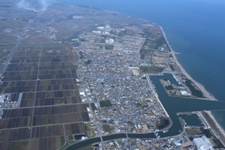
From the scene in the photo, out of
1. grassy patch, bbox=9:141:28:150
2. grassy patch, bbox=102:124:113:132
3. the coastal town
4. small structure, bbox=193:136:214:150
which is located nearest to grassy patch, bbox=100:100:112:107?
the coastal town

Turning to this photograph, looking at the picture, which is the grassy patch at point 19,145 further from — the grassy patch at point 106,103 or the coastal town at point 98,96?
the grassy patch at point 106,103

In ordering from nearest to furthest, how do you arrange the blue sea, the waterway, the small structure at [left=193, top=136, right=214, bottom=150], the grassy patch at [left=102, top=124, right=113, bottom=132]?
the small structure at [left=193, top=136, right=214, bottom=150]
the grassy patch at [left=102, top=124, right=113, bottom=132]
the waterway
the blue sea

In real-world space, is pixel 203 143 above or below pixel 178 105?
above

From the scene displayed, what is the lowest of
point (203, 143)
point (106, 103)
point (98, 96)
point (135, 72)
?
point (98, 96)

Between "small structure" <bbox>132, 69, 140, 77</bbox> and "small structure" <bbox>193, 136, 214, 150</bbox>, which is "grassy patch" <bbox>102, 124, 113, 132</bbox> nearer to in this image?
"small structure" <bbox>193, 136, 214, 150</bbox>

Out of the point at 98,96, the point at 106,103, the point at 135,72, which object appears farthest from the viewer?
the point at 135,72

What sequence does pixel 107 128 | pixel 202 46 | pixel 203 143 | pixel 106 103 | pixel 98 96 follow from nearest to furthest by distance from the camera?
pixel 203 143 < pixel 107 128 < pixel 106 103 < pixel 98 96 < pixel 202 46

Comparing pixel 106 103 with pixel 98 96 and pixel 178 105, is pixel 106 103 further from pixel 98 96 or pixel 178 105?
pixel 178 105

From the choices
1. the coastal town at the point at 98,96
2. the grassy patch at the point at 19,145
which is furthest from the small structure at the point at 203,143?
the grassy patch at the point at 19,145

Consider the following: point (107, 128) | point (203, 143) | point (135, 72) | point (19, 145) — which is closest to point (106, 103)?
point (107, 128)

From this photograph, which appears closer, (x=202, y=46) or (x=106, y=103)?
(x=106, y=103)

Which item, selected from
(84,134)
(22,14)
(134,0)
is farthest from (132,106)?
(134,0)
